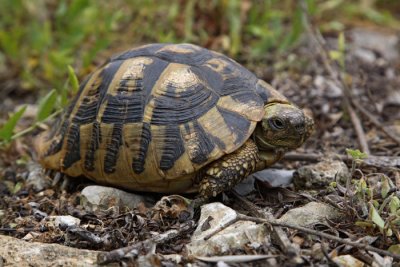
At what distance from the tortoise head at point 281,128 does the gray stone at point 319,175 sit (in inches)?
8.4

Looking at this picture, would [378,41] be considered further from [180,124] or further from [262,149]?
[180,124]

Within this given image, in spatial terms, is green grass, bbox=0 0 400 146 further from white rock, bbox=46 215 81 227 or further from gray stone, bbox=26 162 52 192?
white rock, bbox=46 215 81 227

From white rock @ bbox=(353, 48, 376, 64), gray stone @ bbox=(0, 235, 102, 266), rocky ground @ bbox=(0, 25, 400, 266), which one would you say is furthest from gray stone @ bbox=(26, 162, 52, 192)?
white rock @ bbox=(353, 48, 376, 64)

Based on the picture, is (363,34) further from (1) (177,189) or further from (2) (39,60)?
(1) (177,189)

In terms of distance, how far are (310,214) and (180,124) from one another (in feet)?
2.75

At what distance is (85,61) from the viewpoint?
4.89 meters

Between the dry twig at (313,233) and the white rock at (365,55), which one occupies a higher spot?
the white rock at (365,55)

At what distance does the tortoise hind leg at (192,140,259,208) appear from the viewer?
9.71 ft

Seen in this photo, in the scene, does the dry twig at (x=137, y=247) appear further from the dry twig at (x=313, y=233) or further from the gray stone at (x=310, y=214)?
the gray stone at (x=310, y=214)

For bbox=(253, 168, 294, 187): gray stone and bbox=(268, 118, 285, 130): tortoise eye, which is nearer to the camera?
bbox=(268, 118, 285, 130): tortoise eye

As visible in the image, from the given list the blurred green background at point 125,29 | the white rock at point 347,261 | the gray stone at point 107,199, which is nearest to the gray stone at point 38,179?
the gray stone at point 107,199

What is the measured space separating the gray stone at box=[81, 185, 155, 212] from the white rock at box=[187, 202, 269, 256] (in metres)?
0.62

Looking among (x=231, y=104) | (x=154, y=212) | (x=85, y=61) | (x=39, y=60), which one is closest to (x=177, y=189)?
(x=154, y=212)

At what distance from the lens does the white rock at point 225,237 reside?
2.50 metres
